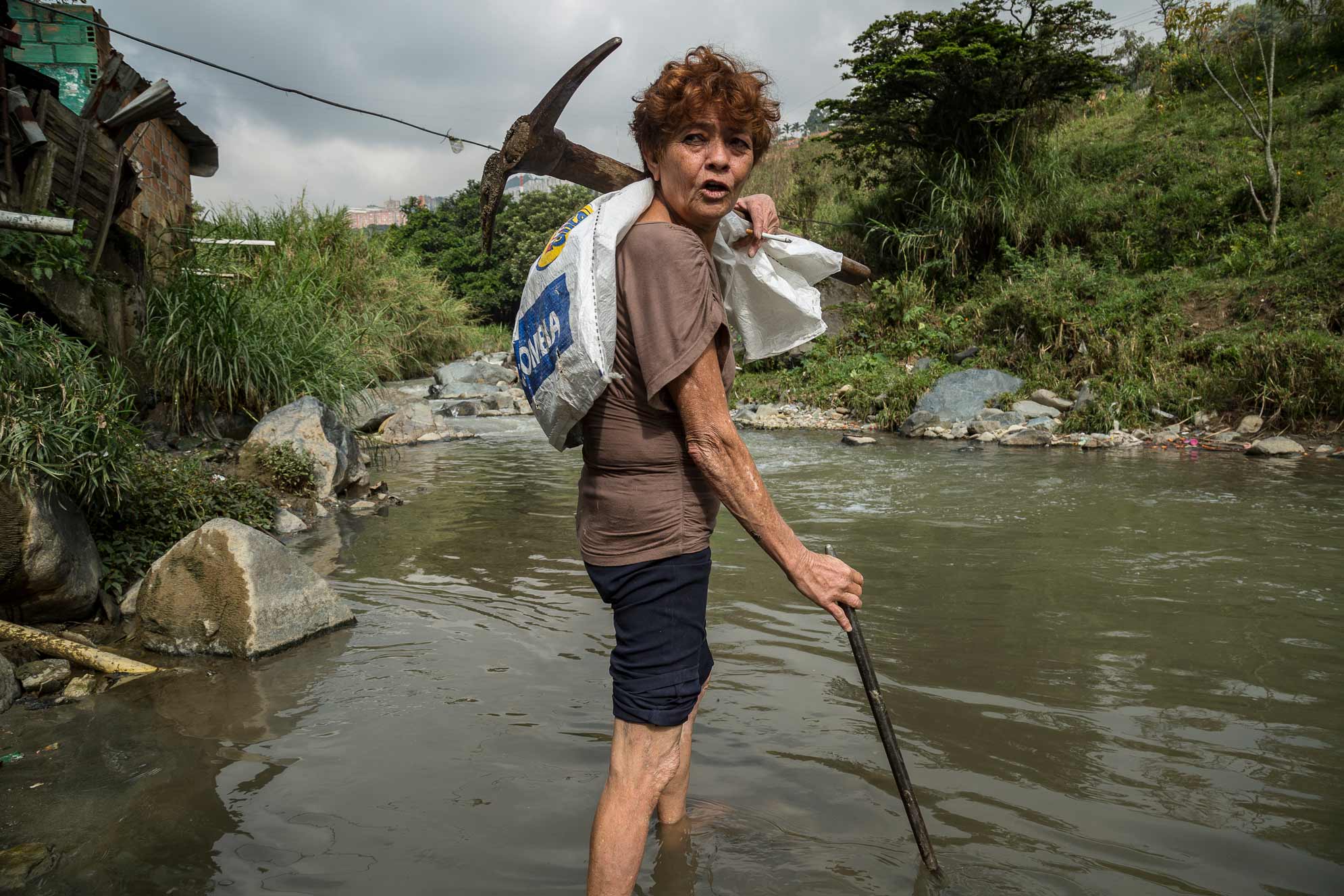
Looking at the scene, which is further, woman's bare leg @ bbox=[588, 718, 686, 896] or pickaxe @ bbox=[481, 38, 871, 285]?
pickaxe @ bbox=[481, 38, 871, 285]

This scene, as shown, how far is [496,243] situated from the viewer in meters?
39.8

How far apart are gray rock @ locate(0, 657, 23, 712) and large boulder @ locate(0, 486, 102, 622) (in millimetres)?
483

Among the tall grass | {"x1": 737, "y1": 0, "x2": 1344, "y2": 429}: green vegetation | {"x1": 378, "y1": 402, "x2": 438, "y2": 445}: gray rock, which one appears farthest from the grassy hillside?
the tall grass

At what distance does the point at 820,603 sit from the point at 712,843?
2.66ft

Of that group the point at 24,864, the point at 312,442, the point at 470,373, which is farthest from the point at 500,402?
the point at 24,864

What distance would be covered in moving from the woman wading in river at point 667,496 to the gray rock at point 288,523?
4770 millimetres

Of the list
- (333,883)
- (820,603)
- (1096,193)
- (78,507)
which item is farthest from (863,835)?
(1096,193)

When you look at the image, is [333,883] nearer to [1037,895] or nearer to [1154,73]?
[1037,895]

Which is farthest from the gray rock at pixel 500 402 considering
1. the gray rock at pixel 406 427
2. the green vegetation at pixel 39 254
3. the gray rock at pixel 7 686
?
the gray rock at pixel 7 686

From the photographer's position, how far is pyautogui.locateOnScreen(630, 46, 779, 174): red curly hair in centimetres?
179

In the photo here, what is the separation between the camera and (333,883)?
6.78ft

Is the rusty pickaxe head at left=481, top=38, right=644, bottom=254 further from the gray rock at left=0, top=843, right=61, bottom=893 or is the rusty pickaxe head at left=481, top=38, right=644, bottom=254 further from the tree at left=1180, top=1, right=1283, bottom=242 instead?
the tree at left=1180, top=1, right=1283, bottom=242

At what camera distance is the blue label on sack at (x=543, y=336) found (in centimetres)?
174

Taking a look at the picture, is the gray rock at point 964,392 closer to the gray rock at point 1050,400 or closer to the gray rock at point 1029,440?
the gray rock at point 1050,400
